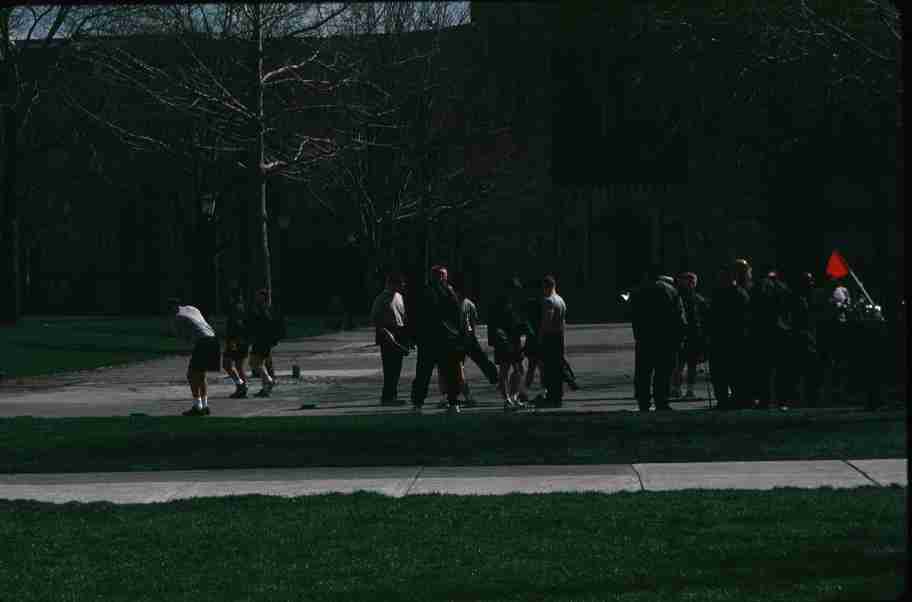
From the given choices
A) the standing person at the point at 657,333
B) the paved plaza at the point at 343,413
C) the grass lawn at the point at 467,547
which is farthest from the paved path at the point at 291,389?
the grass lawn at the point at 467,547

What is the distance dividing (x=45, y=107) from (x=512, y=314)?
38.6m

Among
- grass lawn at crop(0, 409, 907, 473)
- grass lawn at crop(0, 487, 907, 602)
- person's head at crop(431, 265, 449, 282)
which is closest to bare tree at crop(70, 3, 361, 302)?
person's head at crop(431, 265, 449, 282)

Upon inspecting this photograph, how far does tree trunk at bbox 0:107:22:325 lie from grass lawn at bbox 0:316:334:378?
2.59 ft

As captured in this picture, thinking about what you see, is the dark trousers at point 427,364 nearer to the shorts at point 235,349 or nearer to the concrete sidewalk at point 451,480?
the shorts at point 235,349

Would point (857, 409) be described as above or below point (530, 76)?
below

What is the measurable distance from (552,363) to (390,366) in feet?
7.74

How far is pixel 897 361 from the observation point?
2173cm

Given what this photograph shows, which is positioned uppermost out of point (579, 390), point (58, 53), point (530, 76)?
point (58, 53)

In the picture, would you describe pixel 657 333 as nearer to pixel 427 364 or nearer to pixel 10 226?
pixel 427 364

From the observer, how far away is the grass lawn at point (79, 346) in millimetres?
34562

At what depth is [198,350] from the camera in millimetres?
20797

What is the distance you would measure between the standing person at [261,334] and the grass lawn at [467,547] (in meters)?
12.3

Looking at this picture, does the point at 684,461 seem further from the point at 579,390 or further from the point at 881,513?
the point at 579,390

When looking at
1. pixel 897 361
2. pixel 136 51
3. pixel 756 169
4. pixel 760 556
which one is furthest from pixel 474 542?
pixel 756 169
